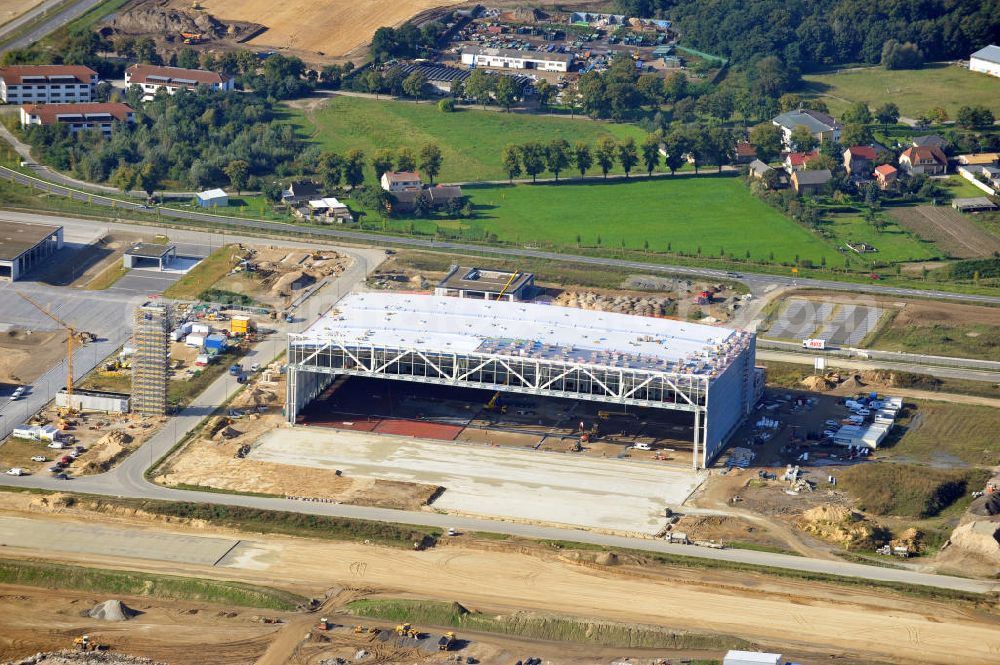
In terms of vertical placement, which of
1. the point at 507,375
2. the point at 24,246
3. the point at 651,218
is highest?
the point at 507,375

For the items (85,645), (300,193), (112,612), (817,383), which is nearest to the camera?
(85,645)

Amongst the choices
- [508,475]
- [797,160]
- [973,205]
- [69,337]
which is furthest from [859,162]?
[69,337]

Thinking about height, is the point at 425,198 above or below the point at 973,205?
below

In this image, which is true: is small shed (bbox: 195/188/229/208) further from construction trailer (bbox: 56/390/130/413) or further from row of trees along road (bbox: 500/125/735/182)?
construction trailer (bbox: 56/390/130/413)

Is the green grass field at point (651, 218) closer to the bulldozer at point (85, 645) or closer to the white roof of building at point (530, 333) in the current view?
the white roof of building at point (530, 333)

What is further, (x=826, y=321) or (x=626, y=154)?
(x=626, y=154)

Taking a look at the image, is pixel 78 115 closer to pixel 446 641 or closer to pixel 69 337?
pixel 69 337

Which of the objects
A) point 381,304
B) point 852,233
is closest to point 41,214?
point 381,304

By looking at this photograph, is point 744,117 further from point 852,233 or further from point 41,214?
point 41,214
